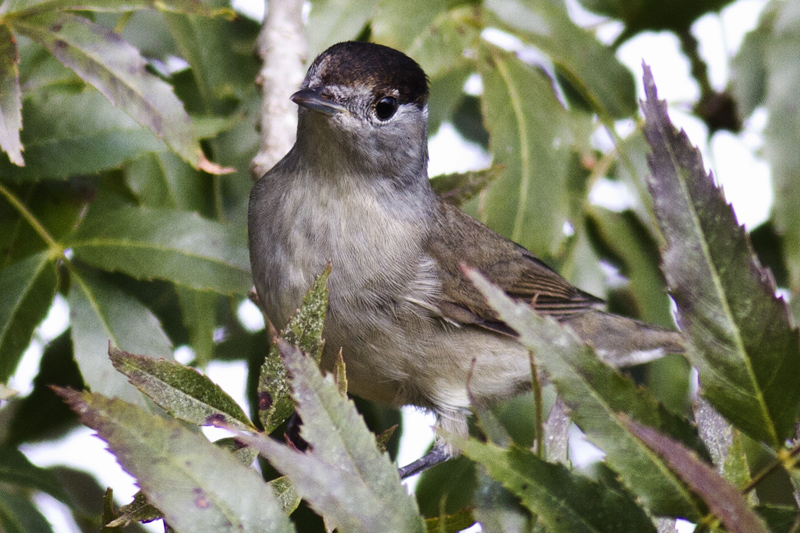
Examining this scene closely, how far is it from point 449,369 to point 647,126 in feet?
5.92

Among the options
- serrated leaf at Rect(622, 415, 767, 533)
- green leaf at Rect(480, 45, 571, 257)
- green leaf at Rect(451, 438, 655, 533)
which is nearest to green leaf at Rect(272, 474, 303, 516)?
green leaf at Rect(451, 438, 655, 533)

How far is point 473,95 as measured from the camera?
151 inches

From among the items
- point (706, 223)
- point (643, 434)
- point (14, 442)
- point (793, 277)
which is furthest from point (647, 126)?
point (14, 442)

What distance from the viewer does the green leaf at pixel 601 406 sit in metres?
1.27

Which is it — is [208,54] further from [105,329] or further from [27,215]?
[105,329]

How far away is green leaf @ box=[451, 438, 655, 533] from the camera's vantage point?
4.28 ft

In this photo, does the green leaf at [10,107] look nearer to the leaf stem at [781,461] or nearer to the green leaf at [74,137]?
the green leaf at [74,137]

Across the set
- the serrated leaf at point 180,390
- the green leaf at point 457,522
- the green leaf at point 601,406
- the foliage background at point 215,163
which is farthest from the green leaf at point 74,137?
the green leaf at point 601,406

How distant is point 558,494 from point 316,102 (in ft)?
5.46

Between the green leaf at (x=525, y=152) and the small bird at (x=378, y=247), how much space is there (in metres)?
0.25

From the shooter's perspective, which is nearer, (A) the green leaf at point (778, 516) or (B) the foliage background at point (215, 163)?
(A) the green leaf at point (778, 516)

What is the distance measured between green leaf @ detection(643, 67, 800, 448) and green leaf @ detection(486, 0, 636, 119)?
6.21 feet

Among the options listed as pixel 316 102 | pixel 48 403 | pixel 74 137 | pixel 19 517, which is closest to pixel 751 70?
pixel 316 102

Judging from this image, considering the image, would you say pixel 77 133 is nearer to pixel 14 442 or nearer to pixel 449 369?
pixel 14 442
